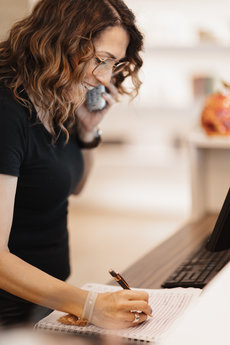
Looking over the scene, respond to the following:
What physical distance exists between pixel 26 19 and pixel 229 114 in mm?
1011

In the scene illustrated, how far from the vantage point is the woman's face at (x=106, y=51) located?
39.7 inches

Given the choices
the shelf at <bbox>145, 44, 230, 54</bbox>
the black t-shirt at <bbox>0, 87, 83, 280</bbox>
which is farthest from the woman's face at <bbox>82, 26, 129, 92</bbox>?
the shelf at <bbox>145, 44, 230, 54</bbox>

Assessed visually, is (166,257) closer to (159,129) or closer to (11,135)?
(11,135)

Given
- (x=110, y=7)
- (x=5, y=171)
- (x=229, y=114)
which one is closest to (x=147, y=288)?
(x=5, y=171)

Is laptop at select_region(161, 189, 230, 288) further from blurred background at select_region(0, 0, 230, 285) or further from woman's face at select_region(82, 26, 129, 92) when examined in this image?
blurred background at select_region(0, 0, 230, 285)

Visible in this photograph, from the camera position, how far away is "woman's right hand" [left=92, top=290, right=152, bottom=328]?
33.3 inches

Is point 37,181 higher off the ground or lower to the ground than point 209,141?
higher

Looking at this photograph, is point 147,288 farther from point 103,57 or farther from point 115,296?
point 103,57

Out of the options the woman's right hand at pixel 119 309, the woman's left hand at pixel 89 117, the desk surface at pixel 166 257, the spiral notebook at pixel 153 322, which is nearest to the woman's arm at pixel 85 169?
the woman's left hand at pixel 89 117

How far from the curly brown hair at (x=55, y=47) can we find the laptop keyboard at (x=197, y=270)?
0.40 m

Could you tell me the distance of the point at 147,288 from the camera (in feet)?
3.75

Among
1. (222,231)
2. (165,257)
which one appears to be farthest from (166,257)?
(222,231)

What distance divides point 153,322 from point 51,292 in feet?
0.55

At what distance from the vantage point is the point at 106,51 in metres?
1.02
